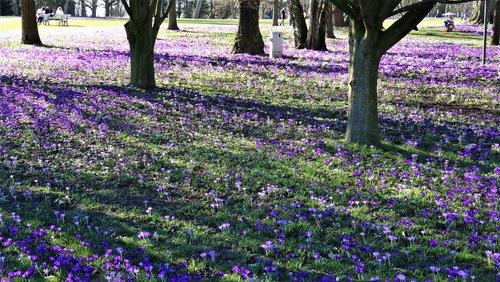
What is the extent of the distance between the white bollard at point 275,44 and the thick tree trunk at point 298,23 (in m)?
4.14

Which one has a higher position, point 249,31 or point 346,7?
point 249,31

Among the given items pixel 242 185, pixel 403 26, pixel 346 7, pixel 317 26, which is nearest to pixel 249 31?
pixel 317 26

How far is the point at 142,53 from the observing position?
12.1 m

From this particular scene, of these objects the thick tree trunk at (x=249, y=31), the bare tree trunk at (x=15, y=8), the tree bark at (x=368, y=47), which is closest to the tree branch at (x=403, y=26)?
the tree bark at (x=368, y=47)

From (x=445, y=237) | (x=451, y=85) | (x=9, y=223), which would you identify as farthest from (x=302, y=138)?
(x=451, y=85)

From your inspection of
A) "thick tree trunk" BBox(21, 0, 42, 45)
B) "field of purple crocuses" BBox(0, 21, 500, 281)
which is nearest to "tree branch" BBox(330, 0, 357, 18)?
"field of purple crocuses" BBox(0, 21, 500, 281)

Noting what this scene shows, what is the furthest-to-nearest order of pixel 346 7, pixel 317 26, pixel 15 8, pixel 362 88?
pixel 15 8
pixel 317 26
pixel 362 88
pixel 346 7

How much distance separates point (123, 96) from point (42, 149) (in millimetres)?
3878

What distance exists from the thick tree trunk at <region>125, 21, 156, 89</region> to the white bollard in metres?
6.81

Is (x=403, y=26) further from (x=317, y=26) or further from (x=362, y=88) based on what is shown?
(x=317, y=26)

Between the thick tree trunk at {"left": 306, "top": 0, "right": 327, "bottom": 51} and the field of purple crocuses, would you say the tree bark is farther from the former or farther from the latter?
the thick tree trunk at {"left": 306, "top": 0, "right": 327, "bottom": 51}

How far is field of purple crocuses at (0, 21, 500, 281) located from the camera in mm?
4168

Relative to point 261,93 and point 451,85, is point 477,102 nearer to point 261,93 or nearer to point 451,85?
point 451,85

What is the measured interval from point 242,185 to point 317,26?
16.7 metres
